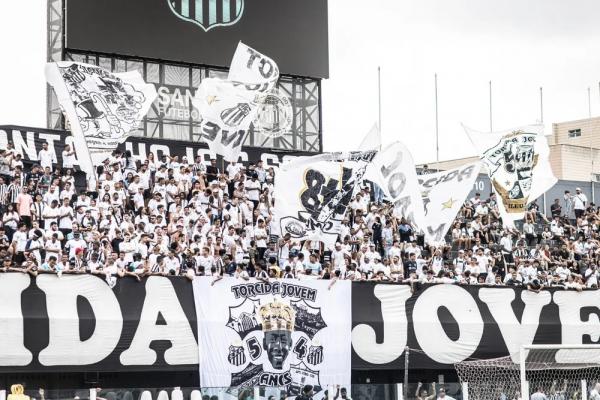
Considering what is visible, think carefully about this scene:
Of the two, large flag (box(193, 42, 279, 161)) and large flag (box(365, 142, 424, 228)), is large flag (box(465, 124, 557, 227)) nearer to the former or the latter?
large flag (box(365, 142, 424, 228))

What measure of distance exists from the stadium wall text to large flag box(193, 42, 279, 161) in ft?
21.8

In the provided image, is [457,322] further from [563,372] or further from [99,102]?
[99,102]

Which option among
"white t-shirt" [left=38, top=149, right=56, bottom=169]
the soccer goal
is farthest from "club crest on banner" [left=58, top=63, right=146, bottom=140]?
the soccer goal

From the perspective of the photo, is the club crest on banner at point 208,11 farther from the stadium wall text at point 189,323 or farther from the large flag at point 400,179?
the stadium wall text at point 189,323

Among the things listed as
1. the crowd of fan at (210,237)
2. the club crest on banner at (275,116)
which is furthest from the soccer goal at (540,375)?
the club crest on banner at (275,116)

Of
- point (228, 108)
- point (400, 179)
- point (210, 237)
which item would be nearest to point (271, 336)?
point (210, 237)

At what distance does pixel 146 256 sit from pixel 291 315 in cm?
368

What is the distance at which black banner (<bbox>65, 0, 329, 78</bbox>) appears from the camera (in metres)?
39.2

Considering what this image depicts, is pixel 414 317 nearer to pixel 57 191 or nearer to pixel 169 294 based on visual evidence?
pixel 169 294

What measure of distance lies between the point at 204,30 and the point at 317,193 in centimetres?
1549

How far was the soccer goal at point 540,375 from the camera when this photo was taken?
26.5m

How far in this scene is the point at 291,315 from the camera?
86.9 ft

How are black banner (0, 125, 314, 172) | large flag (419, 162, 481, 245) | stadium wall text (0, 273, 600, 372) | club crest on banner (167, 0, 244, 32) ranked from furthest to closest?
club crest on banner (167, 0, 244, 32) < black banner (0, 125, 314, 172) < large flag (419, 162, 481, 245) < stadium wall text (0, 273, 600, 372)

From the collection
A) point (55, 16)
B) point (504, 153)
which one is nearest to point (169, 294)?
point (504, 153)
